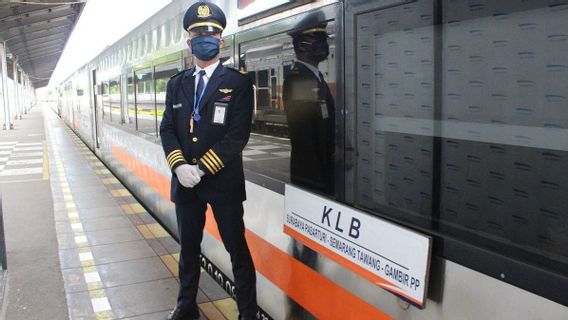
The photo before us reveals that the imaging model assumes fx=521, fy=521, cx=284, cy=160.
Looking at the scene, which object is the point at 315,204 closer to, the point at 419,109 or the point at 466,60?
the point at 419,109

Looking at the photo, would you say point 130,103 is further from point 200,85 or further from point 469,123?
point 469,123

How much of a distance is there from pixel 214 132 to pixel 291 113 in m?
0.42

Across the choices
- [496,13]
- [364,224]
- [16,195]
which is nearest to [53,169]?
[16,195]

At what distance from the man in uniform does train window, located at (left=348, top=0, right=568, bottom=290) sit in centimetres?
80

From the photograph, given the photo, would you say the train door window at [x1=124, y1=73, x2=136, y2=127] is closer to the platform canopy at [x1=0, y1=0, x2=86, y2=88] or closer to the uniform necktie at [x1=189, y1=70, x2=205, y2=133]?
the uniform necktie at [x1=189, y1=70, x2=205, y2=133]

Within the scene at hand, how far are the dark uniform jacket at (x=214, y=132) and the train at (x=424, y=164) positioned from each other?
0.21 meters

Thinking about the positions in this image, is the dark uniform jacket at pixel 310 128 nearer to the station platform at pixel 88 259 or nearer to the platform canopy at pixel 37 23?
the station platform at pixel 88 259

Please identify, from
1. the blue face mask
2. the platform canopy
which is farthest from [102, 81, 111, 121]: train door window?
the blue face mask

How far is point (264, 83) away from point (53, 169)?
9.33 metres

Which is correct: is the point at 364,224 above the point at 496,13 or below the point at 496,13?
below

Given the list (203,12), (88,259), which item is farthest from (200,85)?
(88,259)

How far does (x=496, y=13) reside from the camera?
4.93 feet

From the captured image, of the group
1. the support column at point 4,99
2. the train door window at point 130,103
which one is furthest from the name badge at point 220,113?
the support column at point 4,99

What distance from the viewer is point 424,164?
5.91 ft
